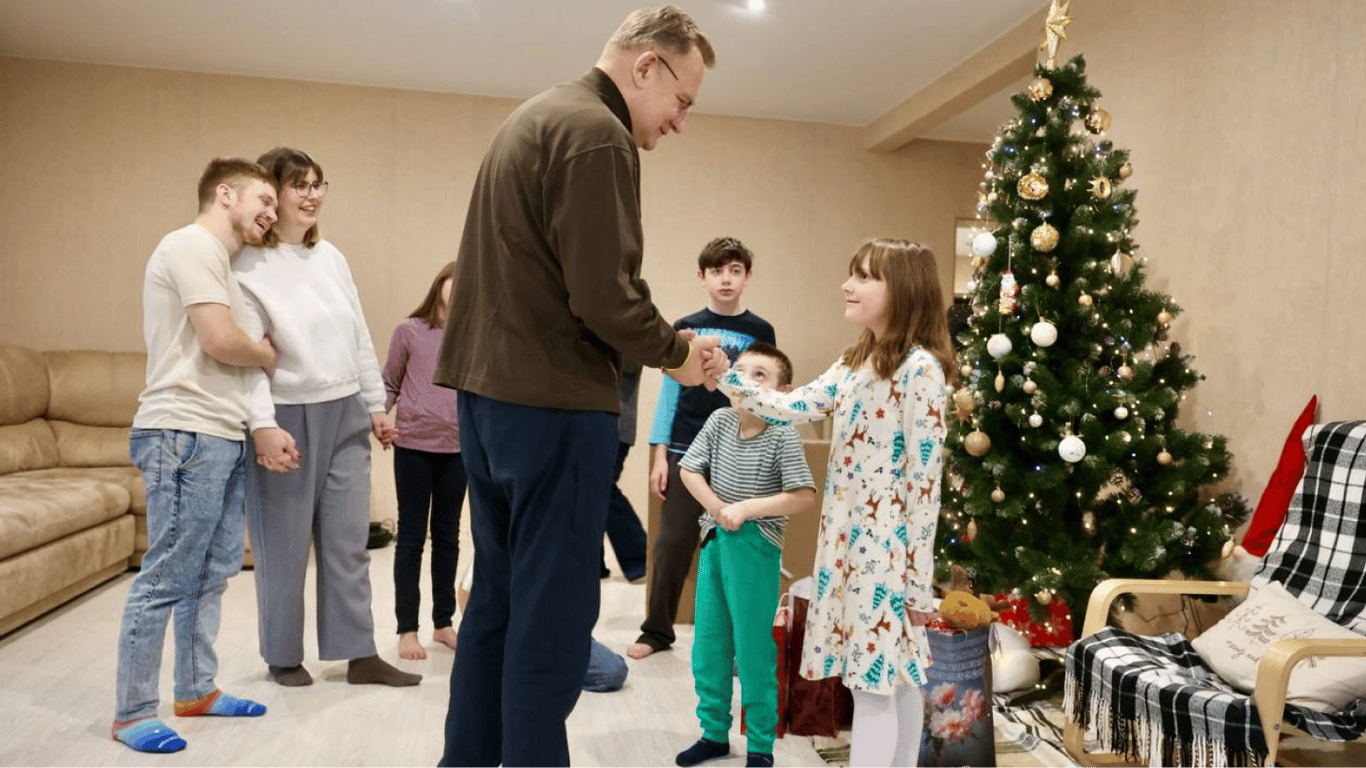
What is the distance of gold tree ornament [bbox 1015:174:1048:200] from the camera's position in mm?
3428

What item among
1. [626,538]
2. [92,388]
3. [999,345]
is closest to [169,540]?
[999,345]

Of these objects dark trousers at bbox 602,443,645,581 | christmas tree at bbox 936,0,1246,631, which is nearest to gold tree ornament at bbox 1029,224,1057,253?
christmas tree at bbox 936,0,1246,631

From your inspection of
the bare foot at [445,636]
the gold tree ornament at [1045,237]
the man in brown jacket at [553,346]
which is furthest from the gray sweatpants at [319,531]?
the gold tree ornament at [1045,237]

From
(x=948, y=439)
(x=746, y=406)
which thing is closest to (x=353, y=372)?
(x=746, y=406)

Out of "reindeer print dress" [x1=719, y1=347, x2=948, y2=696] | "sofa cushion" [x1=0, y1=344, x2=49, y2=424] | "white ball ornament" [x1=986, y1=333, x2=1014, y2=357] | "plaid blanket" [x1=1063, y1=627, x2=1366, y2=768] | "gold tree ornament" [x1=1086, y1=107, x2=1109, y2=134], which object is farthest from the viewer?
"sofa cushion" [x1=0, y1=344, x2=49, y2=424]

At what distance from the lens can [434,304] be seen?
12.1 feet

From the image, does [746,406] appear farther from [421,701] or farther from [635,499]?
[635,499]

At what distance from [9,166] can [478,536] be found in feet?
18.9

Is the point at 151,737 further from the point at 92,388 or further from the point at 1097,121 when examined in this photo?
the point at 92,388

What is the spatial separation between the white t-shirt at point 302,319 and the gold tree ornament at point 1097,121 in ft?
8.30

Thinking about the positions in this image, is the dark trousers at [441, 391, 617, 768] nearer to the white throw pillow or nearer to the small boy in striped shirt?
the small boy in striped shirt

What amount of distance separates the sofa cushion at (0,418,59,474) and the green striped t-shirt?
3.87 m

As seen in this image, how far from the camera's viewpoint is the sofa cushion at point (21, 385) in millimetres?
5109

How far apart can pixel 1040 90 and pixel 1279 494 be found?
1.50m
